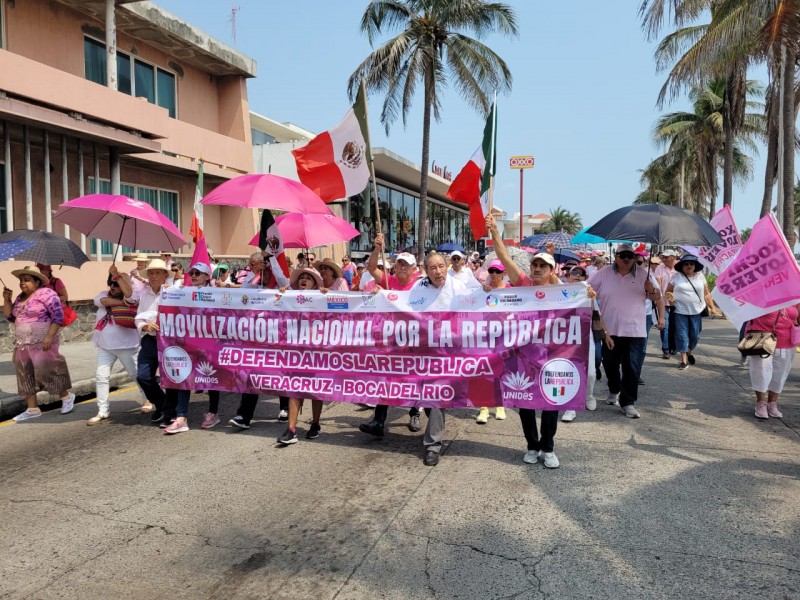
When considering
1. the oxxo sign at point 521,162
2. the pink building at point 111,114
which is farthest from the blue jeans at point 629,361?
the oxxo sign at point 521,162

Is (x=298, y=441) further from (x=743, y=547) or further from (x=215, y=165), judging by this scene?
(x=215, y=165)

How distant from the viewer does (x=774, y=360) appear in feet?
21.5

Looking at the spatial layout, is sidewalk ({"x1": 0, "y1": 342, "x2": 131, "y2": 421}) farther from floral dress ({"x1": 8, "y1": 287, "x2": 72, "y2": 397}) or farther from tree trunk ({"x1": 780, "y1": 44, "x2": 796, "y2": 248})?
→ tree trunk ({"x1": 780, "y1": 44, "x2": 796, "y2": 248})

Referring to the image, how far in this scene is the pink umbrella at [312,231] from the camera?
8.20m

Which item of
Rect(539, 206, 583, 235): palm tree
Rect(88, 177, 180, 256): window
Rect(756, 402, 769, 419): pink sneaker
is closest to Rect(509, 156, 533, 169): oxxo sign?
Rect(88, 177, 180, 256): window

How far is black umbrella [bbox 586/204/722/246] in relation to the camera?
571cm

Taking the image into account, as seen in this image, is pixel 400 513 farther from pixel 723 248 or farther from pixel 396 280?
pixel 723 248

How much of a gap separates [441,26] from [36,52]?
12.8 metres

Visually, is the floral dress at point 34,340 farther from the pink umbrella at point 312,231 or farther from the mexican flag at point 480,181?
the mexican flag at point 480,181

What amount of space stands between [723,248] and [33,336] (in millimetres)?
7623

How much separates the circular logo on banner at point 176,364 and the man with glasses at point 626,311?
4297 millimetres

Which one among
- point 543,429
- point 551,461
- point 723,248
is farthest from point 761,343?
point 551,461

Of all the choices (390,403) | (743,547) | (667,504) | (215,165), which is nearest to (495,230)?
(390,403)

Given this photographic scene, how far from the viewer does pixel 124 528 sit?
3.88 m
